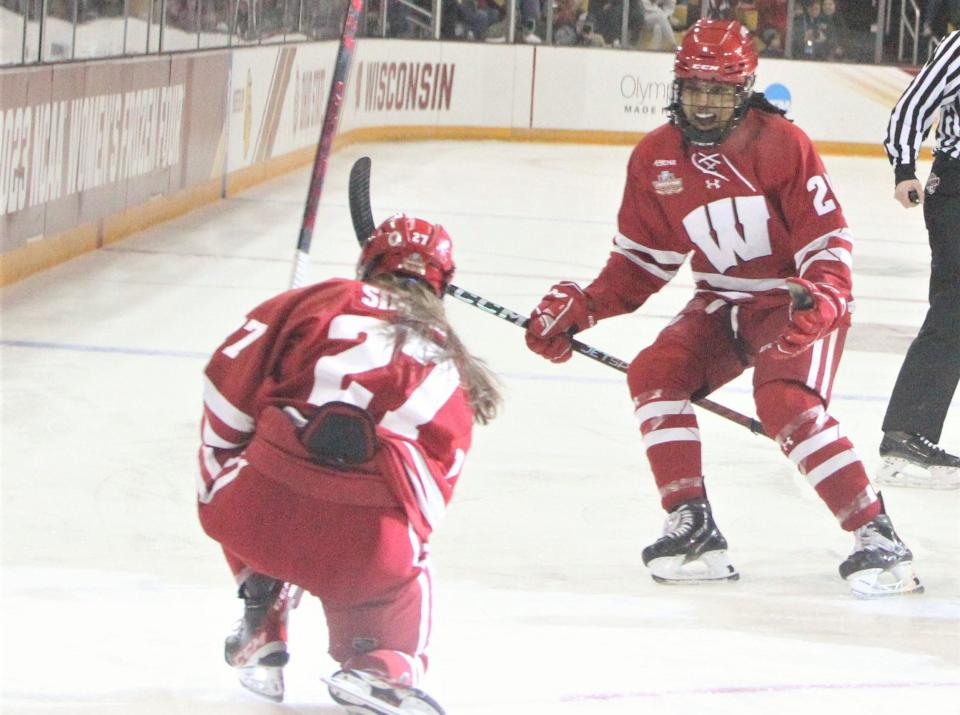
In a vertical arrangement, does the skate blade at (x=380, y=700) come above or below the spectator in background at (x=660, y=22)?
below

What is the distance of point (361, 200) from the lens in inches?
131

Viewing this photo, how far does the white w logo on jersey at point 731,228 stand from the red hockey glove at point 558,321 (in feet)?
0.88

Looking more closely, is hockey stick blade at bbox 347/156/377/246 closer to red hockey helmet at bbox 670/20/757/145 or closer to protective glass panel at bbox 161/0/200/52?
red hockey helmet at bbox 670/20/757/145

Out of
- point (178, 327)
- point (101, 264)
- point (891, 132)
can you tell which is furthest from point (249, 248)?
point (891, 132)

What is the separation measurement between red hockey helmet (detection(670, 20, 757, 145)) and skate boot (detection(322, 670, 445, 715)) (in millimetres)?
1459

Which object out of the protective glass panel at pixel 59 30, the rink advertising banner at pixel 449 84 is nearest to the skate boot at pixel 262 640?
the protective glass panel at pixel 59 30

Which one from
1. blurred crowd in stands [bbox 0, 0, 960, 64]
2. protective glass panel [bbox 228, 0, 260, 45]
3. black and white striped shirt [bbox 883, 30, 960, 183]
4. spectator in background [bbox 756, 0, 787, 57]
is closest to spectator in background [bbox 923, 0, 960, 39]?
blurred crowd in stands [bbox 0, 0, 960, 64]

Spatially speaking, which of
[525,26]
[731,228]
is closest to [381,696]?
[731,228]

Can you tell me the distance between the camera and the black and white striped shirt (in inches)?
156

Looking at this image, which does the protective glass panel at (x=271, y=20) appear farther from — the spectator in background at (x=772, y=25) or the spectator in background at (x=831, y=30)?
the spectator in background at (x=831, y=30)

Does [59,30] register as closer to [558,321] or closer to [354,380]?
[558,321]

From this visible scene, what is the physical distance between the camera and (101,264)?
261 inches

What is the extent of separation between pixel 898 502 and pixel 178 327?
8.82 feet

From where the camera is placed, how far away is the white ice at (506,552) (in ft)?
8.21
